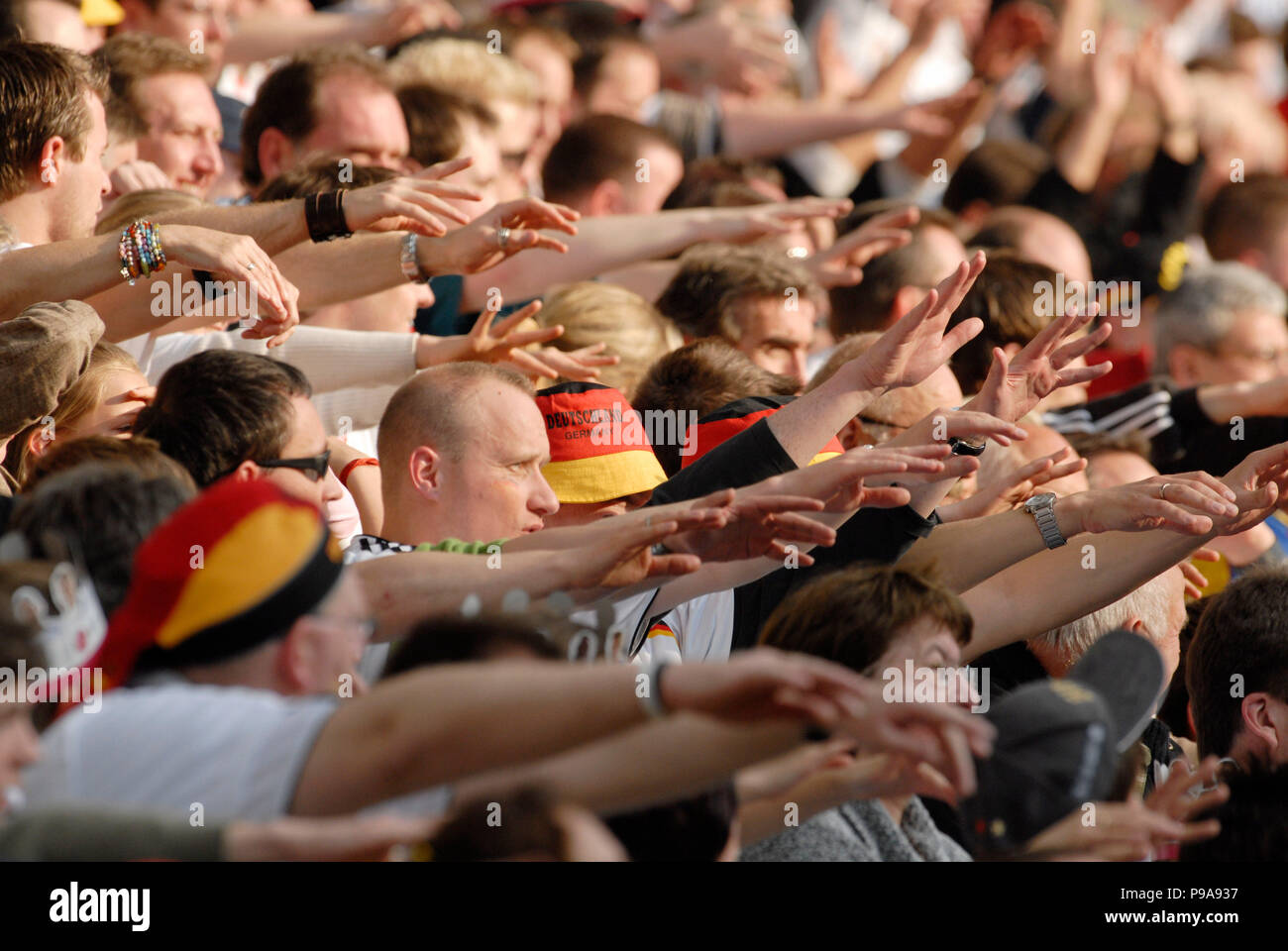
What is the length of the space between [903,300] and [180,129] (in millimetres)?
2354

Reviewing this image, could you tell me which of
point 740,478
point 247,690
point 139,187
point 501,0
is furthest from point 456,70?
point 247,690

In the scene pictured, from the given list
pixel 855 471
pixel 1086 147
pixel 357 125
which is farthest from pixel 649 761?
pixel 1086 147

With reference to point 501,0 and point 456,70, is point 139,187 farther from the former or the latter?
point 501,0

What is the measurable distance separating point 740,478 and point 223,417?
100 centimetres

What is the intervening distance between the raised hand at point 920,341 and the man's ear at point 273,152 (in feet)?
8.04

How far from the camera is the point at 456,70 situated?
6270 mm

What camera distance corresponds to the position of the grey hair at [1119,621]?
3.86m

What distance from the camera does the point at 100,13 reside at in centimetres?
595

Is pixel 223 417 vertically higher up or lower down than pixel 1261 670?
higher up

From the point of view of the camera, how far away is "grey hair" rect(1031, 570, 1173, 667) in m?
3.86

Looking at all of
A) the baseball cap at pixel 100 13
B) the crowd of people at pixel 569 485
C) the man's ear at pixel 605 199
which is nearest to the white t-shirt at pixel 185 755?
the crowd of people at pixel 569 485

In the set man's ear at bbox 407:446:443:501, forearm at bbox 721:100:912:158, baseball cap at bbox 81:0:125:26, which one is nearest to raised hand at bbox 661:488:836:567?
man's ear at bbox 407:446:443:501

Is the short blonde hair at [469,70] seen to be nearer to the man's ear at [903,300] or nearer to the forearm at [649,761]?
the man's ear at [903,300]
